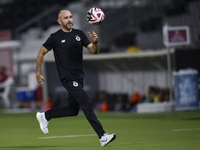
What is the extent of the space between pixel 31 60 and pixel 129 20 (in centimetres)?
805

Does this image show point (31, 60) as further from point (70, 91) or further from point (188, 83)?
point (70, 91)

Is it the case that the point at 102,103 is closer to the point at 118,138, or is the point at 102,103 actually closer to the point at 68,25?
the point at 118,138

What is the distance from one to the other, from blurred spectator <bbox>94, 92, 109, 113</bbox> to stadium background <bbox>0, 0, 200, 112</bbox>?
0.80 ft

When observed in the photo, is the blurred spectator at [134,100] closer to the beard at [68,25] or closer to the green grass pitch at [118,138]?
the green grass pitch at [118,138]

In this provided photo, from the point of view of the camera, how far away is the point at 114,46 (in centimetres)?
2302

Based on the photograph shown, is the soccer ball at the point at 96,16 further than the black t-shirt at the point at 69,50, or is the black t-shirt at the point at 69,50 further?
the soccer ball at the point at 96,16

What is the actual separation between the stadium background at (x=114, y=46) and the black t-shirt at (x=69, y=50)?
9.15m

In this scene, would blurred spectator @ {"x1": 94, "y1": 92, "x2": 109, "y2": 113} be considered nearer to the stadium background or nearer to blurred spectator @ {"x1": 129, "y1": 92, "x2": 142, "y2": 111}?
the stadium background

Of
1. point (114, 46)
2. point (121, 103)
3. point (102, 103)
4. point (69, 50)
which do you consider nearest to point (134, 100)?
point (121, 103)

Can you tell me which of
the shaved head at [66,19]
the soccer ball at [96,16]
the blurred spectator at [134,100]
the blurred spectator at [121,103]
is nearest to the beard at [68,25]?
the shaved head at [66,19]

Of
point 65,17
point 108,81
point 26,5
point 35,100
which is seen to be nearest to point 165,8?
point 108,81

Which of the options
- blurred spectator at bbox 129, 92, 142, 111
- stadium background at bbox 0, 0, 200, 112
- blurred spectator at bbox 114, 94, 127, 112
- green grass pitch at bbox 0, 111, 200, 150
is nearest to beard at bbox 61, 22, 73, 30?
green grass pitch at bbox 0, 111, 200, 150

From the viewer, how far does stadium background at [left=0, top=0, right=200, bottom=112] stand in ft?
62.2

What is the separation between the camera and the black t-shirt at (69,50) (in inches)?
306
